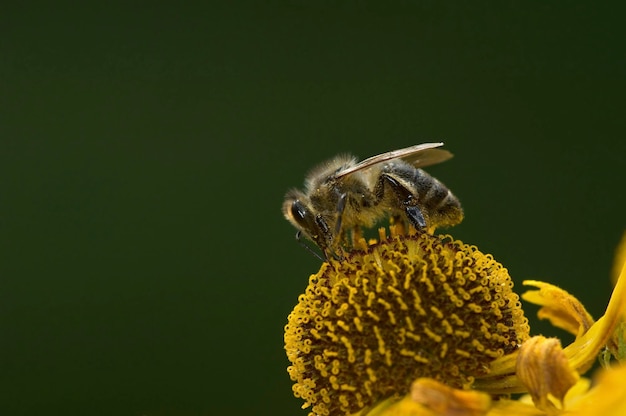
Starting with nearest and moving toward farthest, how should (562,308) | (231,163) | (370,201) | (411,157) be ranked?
(562,308) → (370,201) → (411,157) → (231,163)

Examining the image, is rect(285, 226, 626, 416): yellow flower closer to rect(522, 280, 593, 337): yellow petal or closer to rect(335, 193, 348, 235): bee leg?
rect(522, 280, 593, 337): yellow petal

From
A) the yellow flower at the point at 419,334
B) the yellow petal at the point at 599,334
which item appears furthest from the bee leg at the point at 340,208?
the yellow petal at the point at 599,334

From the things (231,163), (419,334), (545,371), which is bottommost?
(545,371)

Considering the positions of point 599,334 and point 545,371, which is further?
point 599,334

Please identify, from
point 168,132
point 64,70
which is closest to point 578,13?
A: point 168,132

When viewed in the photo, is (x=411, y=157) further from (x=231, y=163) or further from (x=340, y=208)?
(x=231, y=163)

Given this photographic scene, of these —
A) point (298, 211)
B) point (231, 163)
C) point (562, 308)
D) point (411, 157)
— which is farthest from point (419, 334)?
point (231, 163)

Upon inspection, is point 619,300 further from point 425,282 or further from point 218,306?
point 218,306

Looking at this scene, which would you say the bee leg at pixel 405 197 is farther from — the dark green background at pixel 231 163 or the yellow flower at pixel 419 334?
the dark green background at pixel 231 163
